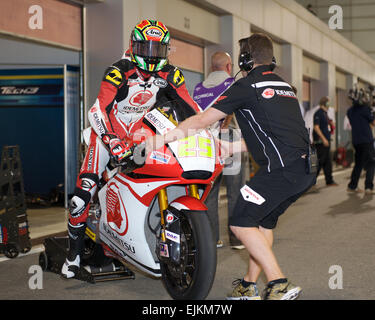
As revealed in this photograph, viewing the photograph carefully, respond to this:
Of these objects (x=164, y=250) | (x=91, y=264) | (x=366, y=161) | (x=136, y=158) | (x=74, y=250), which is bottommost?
(x=91, y=264)

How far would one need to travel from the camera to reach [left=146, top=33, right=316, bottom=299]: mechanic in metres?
4.12

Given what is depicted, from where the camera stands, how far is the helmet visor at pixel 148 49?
186 inches

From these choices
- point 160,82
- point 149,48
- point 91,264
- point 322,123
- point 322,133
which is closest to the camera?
point 149,48

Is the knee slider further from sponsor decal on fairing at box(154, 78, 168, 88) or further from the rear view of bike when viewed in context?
sponsor decal on fairing at box(154, 78, 168, 88)

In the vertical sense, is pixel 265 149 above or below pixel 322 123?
below

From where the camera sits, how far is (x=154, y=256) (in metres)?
4.40

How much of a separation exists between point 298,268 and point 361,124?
773 centimetres

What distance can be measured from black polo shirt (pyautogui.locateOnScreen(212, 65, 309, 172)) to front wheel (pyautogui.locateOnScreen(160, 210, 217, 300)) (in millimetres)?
617

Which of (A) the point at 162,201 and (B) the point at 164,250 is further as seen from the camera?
(A) the point at 162,201

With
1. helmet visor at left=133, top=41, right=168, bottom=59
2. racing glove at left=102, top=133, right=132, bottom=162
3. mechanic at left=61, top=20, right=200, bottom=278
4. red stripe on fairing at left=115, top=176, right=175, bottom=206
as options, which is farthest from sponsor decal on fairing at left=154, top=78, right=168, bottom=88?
red stripe on fairing at left=115, top=176, right=175, bottom=206

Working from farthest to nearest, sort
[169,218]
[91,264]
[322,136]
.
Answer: [322,136] < [91,264] < [169,218]

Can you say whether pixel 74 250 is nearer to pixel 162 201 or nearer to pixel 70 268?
pixel 70 268

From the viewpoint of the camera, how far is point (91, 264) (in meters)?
5.30

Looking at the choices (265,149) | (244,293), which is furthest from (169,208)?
(244,293)
